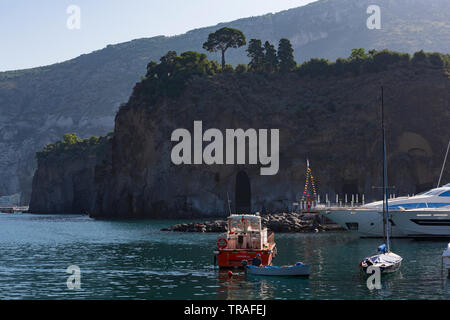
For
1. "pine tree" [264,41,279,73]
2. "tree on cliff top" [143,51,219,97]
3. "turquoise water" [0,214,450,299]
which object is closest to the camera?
"turquoise water" [0,214,450,299]

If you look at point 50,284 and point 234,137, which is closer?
point 50,284

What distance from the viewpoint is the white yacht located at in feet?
222

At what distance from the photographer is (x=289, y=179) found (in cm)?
→ 12138

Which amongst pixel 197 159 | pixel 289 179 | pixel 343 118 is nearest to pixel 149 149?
pixel 197 159

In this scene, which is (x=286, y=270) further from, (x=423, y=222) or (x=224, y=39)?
(x=224, y=39)

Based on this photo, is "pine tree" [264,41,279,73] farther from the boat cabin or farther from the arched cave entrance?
the boat cabin

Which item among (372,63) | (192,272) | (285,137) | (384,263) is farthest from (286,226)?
(372,63)

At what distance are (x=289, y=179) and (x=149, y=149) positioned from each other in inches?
1180

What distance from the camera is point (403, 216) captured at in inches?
2707

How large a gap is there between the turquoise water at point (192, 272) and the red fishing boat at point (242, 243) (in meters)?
1.24

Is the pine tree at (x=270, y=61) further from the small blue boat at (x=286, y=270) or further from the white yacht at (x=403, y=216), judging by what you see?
the small blue boat at (x=286, y=270)

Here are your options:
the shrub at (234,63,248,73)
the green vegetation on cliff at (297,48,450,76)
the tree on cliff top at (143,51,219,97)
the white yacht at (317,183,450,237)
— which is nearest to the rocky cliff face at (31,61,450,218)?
the green vegetation on cliff at (297,48,450,76)

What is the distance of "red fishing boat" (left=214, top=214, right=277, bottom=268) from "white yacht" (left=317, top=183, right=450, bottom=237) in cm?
2545
